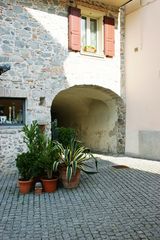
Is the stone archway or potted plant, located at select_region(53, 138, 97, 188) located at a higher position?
the stone archway

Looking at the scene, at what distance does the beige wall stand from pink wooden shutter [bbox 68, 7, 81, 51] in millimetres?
2200

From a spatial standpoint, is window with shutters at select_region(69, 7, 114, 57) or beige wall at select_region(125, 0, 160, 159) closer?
beige wall at select_region(125, 0, 160, 159)

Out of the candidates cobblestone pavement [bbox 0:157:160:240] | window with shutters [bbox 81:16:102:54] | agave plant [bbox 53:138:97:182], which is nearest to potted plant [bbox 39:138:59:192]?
agave plant [bbox 53:138:97:182]

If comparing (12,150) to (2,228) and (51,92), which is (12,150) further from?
(2,228)

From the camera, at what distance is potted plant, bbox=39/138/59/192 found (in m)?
5.82

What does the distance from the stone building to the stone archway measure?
1.6 inches

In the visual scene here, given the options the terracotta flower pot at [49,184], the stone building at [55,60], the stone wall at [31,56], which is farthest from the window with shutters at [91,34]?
the terracotta flower pot at [49,184]

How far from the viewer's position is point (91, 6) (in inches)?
379

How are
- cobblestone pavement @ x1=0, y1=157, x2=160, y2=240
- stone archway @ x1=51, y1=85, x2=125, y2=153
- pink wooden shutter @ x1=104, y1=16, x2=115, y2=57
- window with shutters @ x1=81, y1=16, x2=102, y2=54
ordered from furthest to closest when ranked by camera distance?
stone archway @ x1=51, y1=85, x2=125, y2=153
pink wooden shutter @ x1=104, y1=16, x2=115, y2=57
window with shutters @ x1=81, y1=16, x2=102, y2=54
cobblestone pavement @ x1=0, y1=157, x2=160, y2=240

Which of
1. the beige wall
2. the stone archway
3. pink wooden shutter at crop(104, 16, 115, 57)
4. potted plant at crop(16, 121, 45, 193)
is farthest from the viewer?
the stone archway

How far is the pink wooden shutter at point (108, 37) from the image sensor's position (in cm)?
994

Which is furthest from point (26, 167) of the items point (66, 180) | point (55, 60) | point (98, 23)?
point (98, 23)

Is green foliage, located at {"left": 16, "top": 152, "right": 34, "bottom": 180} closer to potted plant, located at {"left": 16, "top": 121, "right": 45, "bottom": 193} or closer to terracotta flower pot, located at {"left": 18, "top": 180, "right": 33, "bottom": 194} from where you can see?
potted plant, located at {"left": 16, "top": 121, "right": 45, "bottom": 193}

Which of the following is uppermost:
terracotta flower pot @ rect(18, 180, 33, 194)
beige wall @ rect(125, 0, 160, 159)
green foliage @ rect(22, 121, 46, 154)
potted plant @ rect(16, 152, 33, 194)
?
beige wall @ rect(125, 0, 160, 159)
